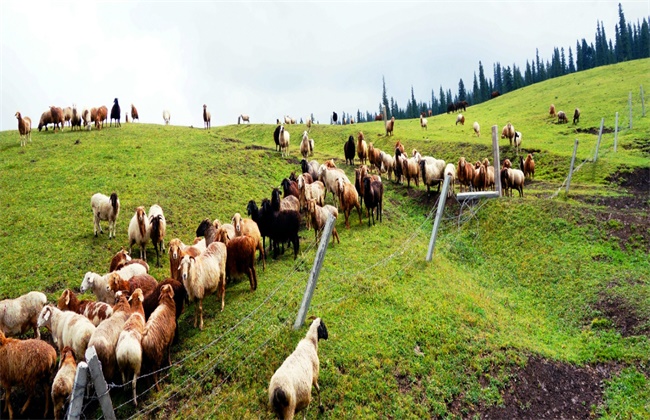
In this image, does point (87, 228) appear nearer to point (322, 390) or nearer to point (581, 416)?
point (322, 390)

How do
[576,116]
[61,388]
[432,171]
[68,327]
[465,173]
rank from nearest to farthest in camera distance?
[61,388] < [68,327] < [465,173] < [432,171] < [576,116]

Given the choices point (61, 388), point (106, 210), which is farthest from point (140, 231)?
point (61, 388)

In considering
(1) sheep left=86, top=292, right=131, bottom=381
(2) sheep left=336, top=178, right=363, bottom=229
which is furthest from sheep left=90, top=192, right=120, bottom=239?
(2) sheep left=336, top=178, right=363, bottom=229

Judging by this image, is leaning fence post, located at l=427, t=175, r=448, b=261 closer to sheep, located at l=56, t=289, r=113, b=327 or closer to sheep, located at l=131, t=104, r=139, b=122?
sheep, located at l=56, t=289, r=113, b=327

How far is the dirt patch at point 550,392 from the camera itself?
7754 millimetres

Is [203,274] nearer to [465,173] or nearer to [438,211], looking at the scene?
[438,211]

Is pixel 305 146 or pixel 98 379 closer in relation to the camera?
pixel 98 379

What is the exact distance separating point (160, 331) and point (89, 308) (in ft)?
7.33

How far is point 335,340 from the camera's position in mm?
8625

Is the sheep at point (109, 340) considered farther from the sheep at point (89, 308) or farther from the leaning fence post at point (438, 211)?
the leaning fence post at point (438, 211)

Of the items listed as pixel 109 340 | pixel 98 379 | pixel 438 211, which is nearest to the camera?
pixel 98 379

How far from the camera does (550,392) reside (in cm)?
841

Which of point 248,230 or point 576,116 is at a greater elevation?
point 576,116

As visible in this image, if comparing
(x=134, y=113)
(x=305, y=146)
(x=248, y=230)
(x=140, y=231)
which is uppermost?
(x=134, y=113)
